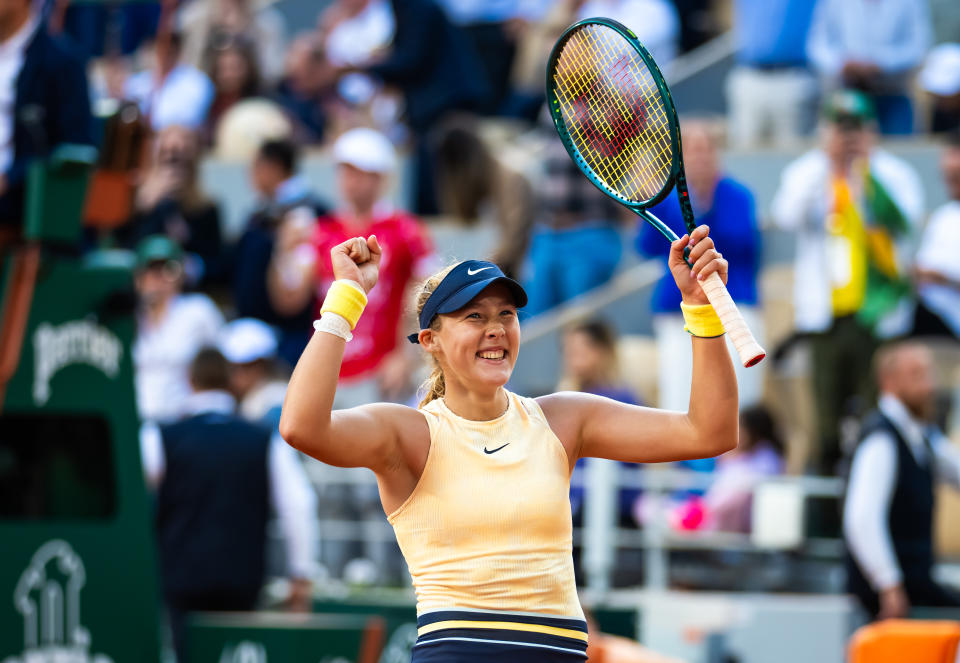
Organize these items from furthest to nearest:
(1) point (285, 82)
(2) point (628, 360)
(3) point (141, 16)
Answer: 1. (3) point (141, 16)
2. (1) point (285, 82)
3. (2) point (628, 360)

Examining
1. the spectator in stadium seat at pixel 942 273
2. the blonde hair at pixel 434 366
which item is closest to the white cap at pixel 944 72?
the spectator in stadium seat at pixel 942 273

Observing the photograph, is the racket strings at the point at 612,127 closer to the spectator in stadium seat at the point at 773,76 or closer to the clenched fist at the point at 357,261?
the clenched fist at the point at 357,261

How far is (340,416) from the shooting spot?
3.40 m

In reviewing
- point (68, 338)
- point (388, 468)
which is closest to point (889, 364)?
point (68, 338)

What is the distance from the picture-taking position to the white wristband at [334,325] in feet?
11.2

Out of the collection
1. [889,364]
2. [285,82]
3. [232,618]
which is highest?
[285,82]

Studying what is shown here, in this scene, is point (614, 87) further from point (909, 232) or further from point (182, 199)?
point (182, 199)

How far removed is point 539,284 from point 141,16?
23.1 feet

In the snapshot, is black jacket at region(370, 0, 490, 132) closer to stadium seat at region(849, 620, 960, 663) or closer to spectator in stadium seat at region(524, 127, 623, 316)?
spectator in stadium seat at region(524, 127, 623, 316)

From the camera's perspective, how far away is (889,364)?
728 cm

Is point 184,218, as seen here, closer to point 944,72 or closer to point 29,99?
point 29,99

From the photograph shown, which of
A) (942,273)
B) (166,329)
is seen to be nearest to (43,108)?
(166,329)

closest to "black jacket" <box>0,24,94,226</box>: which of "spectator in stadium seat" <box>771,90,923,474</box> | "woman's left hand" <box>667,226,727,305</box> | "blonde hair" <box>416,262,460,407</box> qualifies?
"blonde hair" <box>416,262,460,407</box>

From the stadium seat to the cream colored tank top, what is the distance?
7.00 ft
